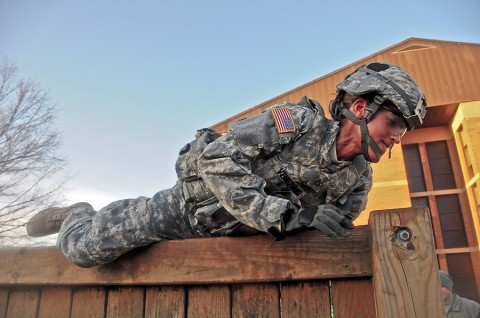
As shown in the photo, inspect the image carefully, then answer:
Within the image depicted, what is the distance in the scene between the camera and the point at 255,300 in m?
1.67

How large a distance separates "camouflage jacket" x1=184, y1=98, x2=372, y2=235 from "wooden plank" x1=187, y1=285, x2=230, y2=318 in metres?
0.27

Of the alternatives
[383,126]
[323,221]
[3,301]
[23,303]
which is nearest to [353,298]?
[323,221]

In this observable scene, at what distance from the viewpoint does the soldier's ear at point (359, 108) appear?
7.16ft

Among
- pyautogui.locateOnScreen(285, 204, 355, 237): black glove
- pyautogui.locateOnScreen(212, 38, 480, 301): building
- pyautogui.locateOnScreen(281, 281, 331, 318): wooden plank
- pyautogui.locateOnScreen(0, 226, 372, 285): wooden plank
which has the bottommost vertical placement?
pyautogui.locateOnScreen(281, 281, 331, 318): wooden plank

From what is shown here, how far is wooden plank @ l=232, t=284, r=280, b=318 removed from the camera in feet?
5.38

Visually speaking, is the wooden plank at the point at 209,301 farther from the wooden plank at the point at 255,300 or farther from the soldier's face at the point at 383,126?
the soldier's face at the point at 383,126

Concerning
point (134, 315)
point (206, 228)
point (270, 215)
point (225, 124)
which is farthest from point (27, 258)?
point (225, 124)

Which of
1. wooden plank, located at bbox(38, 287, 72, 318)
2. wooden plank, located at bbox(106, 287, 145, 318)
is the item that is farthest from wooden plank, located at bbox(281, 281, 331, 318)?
wooden plank, located at bbox(38, 287, 72, 318)

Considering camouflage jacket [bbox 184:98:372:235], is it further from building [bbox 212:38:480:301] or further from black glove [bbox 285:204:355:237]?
building [bbox 212:38:480:301]

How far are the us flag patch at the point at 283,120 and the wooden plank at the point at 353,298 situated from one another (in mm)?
751

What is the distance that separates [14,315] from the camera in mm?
2188

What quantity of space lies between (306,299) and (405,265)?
415 mm

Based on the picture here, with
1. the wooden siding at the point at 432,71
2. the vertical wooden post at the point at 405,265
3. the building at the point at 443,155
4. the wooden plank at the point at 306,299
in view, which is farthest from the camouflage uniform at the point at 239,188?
the wooden siding at the point at 432,71

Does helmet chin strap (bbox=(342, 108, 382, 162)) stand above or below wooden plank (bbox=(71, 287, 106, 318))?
above
